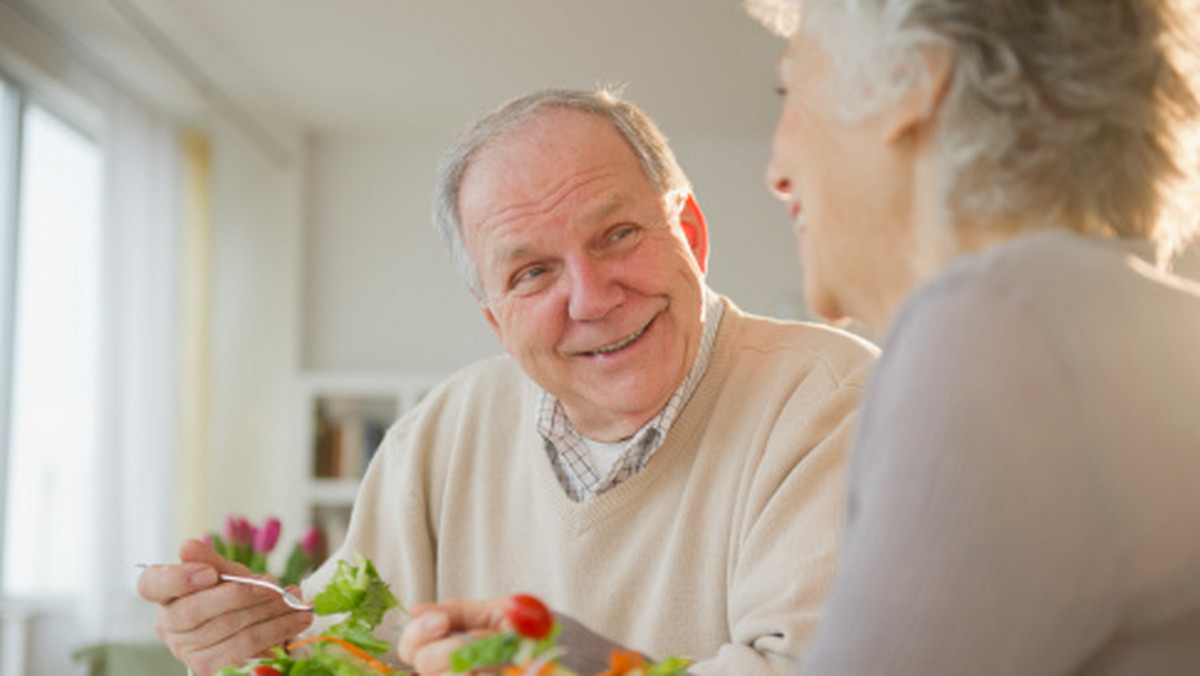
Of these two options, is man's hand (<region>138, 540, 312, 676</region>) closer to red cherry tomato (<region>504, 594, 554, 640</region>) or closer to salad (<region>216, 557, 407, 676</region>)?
salad (<region>216, 557, 407, 676</region>)

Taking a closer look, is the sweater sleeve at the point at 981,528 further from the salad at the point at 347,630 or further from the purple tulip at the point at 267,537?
the purple tulip at the point at 267,537

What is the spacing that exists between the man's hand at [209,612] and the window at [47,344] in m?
3.71

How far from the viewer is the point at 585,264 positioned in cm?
162

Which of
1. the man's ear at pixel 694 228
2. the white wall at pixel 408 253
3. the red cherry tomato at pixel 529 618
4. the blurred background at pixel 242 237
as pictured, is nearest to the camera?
the red cherry tomato at pixel 529 618

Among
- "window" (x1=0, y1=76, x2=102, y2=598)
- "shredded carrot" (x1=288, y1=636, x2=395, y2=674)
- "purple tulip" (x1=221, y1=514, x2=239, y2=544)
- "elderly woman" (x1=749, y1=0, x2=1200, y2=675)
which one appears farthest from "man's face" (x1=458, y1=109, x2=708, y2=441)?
"window" (x1=0, y1=76, x2=102, y2=598)

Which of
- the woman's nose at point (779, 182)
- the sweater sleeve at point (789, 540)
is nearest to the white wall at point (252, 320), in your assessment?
the sweater sleeve at point (789, 540)

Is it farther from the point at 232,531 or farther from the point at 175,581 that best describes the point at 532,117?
the point at 232,531

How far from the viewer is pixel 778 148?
1022mm

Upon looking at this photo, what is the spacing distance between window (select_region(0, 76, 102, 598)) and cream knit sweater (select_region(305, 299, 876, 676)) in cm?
349

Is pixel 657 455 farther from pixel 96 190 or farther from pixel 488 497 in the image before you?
pixel 96 190

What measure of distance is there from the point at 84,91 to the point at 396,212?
7.32 feet

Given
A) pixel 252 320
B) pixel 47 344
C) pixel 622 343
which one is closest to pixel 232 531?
pixel 622 343

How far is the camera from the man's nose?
1609 millimetres

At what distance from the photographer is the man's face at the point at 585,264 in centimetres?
162
